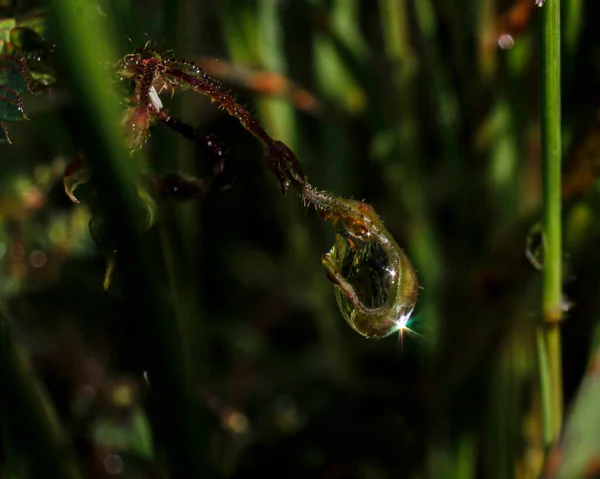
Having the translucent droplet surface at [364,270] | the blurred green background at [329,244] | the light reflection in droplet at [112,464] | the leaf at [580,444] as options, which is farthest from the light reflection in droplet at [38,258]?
the leaf at [580,444]

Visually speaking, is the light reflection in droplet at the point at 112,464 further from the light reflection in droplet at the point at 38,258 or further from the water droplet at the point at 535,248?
the water droplet at the point at 535,248

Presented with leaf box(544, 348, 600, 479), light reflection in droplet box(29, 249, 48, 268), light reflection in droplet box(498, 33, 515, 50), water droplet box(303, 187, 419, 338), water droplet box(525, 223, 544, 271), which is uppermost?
light reflection in droplet box(498, 33, 515, 50)

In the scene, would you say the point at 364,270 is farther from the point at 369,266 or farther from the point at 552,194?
the point at 552,194

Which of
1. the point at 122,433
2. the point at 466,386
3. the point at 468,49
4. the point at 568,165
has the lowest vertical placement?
the point at 122,433

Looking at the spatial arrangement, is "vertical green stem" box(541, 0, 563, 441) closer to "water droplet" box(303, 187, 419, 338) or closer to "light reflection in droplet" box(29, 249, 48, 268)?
"water droplet" box(303, 187, 419, 338)

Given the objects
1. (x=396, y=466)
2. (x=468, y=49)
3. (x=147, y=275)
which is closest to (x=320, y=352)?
(x=396, y=466)

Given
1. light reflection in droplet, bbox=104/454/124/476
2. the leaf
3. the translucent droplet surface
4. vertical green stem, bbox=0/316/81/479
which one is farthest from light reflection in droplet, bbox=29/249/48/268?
the leaf

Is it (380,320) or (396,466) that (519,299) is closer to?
(396,466)
